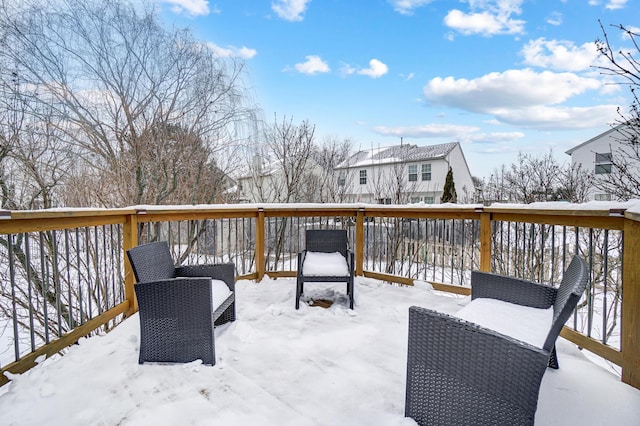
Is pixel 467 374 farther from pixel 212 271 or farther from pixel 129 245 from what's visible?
pixel 129 245

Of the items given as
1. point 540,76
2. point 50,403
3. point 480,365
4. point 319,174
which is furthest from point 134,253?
point 540,76

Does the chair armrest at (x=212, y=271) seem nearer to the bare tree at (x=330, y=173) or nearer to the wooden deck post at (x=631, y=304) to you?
the wooden deck post at (x=631, y=304)

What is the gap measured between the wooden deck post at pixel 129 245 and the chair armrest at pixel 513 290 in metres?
2.97

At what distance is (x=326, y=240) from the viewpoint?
4.06 metres

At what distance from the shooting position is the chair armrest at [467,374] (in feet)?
4.10

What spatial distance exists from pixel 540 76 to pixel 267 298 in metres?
9.06

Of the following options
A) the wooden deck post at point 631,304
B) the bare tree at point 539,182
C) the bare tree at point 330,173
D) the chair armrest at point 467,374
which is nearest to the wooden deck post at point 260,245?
the chair armrest at point 467,374

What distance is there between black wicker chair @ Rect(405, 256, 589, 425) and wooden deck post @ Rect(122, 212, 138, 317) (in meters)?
2.65

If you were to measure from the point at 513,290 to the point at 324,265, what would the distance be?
1.82 metres

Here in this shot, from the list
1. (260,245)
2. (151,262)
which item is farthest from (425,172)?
(151,262)

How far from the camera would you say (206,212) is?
366 centimetres

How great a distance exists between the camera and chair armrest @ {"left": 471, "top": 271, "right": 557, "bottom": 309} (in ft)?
6.47

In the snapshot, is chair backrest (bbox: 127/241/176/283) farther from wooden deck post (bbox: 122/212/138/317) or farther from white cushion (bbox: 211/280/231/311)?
wooden deck post (bbox: 122/212/138/317)

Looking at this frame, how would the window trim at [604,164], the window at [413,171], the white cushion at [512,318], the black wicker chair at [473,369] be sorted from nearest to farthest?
the black wicker chair at [473,369], the white cushion at [512,318], the window trim at [604,164], the window at [413,171]
